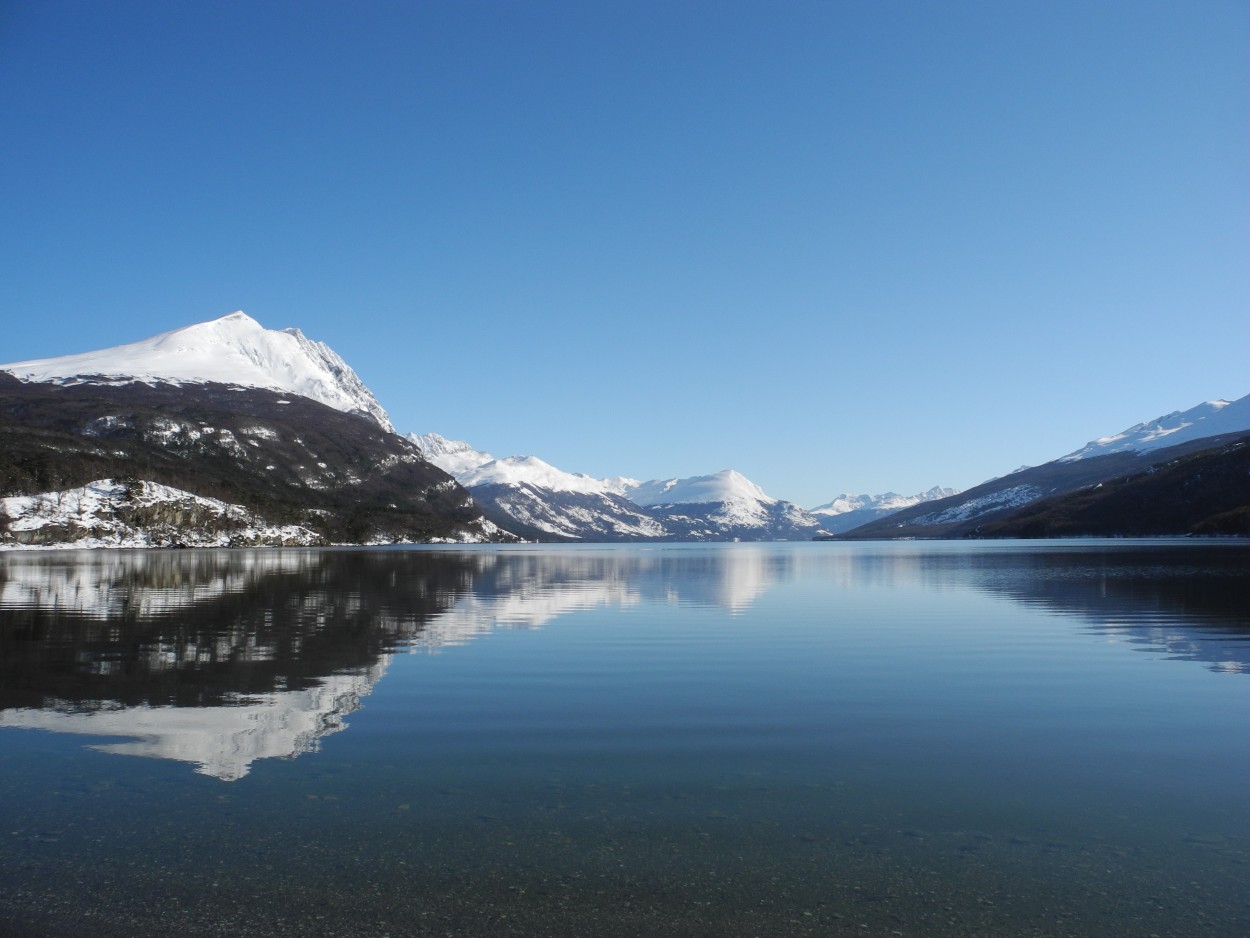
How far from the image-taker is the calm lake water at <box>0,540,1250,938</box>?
39.9 ft

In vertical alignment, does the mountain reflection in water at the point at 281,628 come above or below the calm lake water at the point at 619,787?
above

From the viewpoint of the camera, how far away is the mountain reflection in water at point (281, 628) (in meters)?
23.4

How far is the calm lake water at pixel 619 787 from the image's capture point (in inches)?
479

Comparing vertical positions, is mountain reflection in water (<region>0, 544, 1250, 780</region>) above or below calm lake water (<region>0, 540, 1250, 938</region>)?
above

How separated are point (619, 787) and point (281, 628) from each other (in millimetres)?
33308

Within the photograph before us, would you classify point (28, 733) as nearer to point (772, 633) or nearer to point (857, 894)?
point (857, 894)

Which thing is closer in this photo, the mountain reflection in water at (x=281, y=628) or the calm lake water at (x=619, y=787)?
the calm lake water at (x=619, y=787)

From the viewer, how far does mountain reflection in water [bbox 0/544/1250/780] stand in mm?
23391

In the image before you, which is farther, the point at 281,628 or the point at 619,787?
the point at 281,628

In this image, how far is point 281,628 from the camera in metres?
45.6

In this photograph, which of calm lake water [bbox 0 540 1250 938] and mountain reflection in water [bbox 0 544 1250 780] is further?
mountain reflection in water [bbox 0 544 1250 780]

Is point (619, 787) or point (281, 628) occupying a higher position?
point (281, 628)

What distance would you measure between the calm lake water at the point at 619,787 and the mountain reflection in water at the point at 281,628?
0.29 metres

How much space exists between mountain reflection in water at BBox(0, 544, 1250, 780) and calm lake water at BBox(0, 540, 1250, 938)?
0.29 meters
